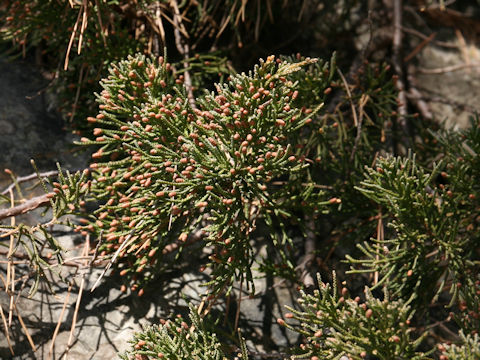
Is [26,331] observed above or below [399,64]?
below

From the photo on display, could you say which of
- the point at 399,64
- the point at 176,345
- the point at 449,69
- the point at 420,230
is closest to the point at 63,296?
the point at 176,345

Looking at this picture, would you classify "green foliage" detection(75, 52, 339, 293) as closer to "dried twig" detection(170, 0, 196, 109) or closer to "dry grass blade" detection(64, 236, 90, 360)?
"dry grass blade" detection(64, 236, 90, 360)

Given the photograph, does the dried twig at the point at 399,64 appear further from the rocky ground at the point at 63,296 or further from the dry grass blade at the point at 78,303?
the dry grass blade at the point at 78,303

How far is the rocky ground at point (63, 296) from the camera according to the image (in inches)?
51.6

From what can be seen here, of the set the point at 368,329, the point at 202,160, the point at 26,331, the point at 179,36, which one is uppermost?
the point at 179,36

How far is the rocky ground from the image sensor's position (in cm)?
131

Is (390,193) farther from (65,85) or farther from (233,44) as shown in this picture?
(65,85)

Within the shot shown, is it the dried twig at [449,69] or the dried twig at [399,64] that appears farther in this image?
the dried twig at [449,69]

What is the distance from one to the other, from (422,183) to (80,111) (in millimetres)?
967

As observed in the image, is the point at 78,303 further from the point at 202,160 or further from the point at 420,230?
the point at 420,230

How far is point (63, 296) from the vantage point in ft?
4.46

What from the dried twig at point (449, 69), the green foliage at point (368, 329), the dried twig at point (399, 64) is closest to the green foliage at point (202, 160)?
the green foliage at point (368, 329)

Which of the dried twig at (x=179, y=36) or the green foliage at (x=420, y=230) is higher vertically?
the dried twig at (x=179, y=36)

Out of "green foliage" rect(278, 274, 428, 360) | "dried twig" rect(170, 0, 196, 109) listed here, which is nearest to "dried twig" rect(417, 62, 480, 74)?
"dried twig" rect(170, 0, 196, 109)
